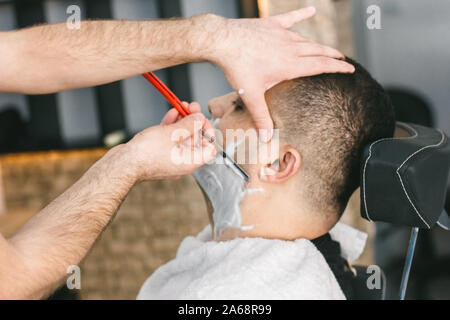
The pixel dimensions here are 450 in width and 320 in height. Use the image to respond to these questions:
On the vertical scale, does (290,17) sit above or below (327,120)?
above

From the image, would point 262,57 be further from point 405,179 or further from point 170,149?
point 405,179

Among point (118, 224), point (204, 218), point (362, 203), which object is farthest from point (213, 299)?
point (118, 224)

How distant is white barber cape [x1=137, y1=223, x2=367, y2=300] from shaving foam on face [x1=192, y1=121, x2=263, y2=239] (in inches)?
2.7

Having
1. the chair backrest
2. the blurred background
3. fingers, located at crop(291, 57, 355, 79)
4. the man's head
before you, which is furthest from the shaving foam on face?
the blurred background

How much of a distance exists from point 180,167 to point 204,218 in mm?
1632

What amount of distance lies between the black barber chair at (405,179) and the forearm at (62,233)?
0.60m

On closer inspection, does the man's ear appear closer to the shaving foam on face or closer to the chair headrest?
the shaving foam on face

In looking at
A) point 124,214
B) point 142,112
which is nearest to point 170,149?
point 142,112

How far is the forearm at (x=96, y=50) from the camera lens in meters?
1.11

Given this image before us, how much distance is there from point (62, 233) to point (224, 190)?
1.66 feet

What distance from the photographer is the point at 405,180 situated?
1025 millimetres

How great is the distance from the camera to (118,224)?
283cm

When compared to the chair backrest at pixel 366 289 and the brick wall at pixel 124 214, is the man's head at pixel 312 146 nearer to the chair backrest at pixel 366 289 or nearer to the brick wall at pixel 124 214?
the chair backrest at pixel 366 289
